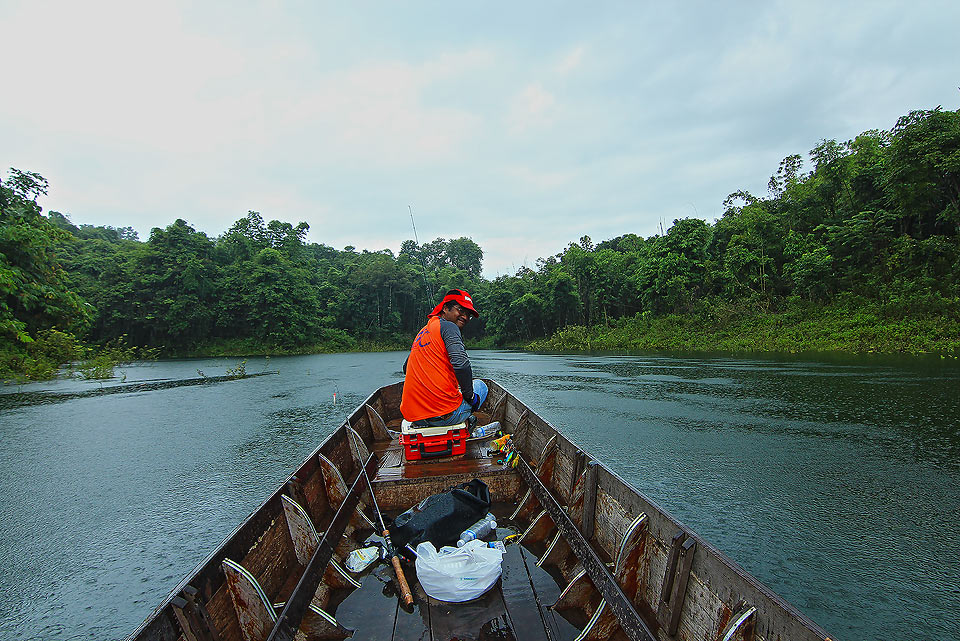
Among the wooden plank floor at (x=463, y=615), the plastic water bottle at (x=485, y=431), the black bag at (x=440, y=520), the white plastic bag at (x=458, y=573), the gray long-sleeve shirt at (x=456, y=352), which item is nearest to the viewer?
the wooden plank floor at (x=463, y=615)

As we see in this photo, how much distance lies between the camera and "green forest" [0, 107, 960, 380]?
16.7 m

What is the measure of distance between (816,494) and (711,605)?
504 centimetres

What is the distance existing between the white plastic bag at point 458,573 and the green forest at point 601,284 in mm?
14868

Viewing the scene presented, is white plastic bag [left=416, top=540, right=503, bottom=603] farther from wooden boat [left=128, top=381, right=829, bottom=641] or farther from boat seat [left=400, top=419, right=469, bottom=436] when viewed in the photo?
boat seat [left=400, top=419, right=469, bottom=436]

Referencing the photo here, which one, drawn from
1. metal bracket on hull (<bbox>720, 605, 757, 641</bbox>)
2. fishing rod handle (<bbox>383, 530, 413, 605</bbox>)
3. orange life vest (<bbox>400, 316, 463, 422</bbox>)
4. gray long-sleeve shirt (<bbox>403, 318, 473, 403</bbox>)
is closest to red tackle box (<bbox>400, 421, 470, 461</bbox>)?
orange life vest (<bbox>400, 316, 463, 422</bbox>)

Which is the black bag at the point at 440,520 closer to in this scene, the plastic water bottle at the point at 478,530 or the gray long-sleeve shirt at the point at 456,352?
the plastic water bottle at the point at 478,530

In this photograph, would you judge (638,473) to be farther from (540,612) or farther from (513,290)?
(513,290)

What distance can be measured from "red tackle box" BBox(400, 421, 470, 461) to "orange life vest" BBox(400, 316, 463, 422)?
0.13 meters

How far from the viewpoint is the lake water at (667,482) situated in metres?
3.87

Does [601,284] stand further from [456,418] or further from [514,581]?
[514,581]

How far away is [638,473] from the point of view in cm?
664

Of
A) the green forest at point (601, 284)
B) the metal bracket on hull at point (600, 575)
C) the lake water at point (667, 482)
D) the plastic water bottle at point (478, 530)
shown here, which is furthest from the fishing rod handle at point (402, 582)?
the green forest at point (601, 284)

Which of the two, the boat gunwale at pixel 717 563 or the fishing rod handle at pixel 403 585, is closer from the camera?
the boat gunwale at pixel 717 563

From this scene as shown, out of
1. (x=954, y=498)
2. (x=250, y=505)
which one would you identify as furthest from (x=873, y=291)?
(x=250, y=505)
